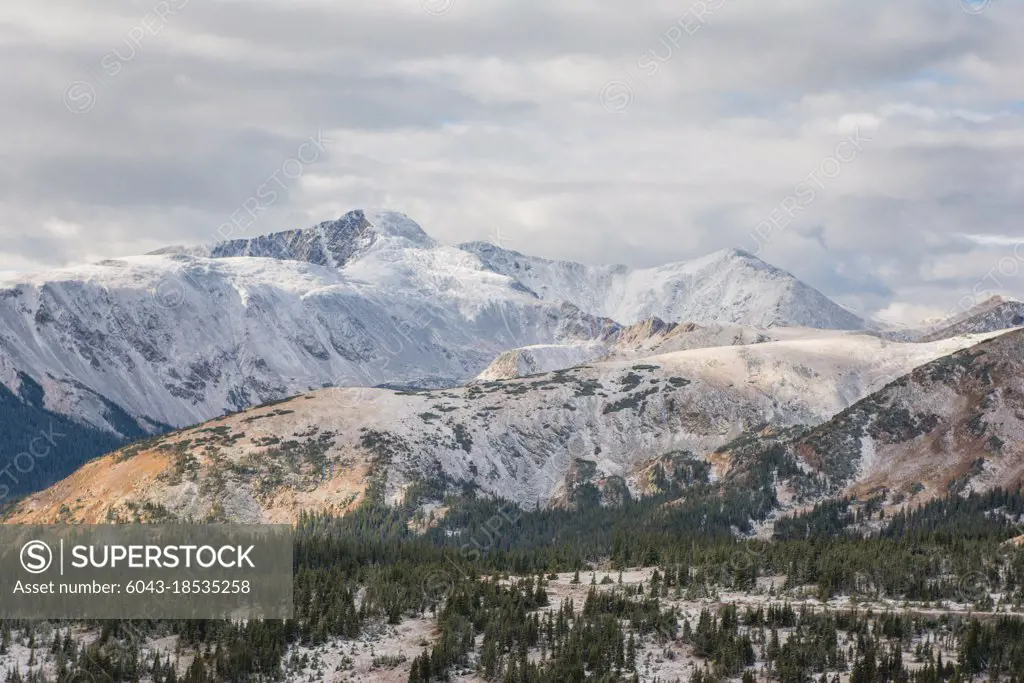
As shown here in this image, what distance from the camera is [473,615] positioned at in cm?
13712

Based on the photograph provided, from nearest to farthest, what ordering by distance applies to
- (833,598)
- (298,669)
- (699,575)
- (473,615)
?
(298,669)
(473,615)
(833,598)
(699,575)

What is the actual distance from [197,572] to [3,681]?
1619 inches

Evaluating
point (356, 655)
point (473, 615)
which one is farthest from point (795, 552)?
point (356, 655)

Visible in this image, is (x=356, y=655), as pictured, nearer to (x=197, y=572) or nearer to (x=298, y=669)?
(x=298, y=669)

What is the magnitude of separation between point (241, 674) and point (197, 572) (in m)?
40.9

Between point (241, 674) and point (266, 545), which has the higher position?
point (266, 545)

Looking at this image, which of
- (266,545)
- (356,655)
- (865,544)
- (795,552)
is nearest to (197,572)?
(266,545)

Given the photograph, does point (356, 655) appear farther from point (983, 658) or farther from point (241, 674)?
point (983, 658)

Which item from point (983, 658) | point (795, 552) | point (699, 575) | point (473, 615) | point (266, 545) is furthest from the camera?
point (266, 545)

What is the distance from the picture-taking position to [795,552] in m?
168

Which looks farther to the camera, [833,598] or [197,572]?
[197,572]
